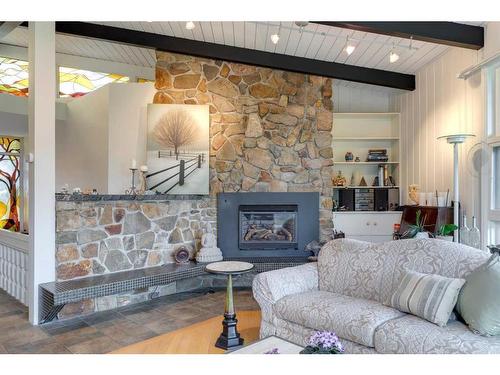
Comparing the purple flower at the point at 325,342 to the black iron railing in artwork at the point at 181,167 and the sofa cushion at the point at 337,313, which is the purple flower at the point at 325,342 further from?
the black iron railing in artwork at the point at 181,167

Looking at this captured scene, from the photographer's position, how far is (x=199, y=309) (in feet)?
13.0

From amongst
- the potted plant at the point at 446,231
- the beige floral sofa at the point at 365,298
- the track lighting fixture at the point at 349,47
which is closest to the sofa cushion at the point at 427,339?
the beige floral sofa at the point at 365,298

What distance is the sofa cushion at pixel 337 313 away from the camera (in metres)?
2.32

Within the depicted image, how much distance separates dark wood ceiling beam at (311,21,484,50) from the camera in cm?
346

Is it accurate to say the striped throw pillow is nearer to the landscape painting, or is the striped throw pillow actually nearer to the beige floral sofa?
the beige floral sofa

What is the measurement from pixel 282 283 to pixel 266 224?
2220mm

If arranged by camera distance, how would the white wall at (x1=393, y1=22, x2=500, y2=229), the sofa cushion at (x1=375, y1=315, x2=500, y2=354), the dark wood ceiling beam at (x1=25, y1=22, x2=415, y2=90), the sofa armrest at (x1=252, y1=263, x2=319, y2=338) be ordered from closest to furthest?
1. the sofa cushion at (x1=375, y1=315, x2=500, y2=354)
2. the sofa armrest at (x1=252, y1=263, x2=319, y2=338)
3. the white wall at (x1=393, y1=22, x2=500, y2=229)
4. the dark wood ceiling beam at (x1=25, y1=22, x2=415, y2=90)

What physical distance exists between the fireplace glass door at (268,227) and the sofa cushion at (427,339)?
2842 millimetres

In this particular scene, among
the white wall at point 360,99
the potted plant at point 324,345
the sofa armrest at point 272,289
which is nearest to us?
the potted plant at point 324,345

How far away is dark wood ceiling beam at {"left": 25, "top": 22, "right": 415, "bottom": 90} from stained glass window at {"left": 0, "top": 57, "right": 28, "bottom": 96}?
2520 millimetres

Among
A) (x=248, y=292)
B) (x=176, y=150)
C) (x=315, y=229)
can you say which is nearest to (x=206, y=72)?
(x=176, y=150)

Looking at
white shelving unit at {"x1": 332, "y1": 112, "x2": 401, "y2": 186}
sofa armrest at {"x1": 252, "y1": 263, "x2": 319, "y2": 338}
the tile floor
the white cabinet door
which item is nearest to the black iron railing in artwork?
the tile floor

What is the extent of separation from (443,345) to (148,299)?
3222mm
